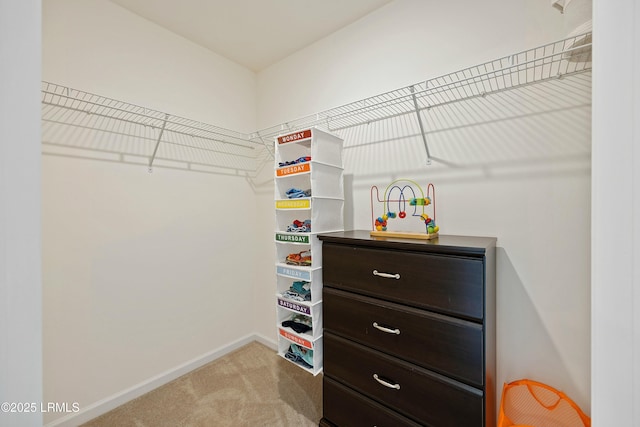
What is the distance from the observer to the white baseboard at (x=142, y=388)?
1437 mm

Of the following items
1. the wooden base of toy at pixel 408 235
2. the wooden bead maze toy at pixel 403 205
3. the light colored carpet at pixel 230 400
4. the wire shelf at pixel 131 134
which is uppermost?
the wire shelf at pixel 131 134

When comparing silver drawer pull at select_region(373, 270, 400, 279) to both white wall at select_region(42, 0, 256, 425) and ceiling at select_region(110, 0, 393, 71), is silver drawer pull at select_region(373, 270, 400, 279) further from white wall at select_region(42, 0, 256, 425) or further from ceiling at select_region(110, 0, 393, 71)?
ceiling at select_region(110, 0, 393, 71)

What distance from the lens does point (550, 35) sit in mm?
1152

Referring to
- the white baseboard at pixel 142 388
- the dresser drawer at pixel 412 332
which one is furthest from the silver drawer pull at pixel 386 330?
the white baseboard at pixel 142 388

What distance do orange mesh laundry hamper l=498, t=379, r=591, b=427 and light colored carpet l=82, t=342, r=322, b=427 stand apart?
1.02 meters

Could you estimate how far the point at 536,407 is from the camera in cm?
115

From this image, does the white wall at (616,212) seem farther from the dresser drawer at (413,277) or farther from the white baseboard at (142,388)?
the white baseboard at (142,388)

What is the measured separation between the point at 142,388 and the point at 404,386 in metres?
1.76

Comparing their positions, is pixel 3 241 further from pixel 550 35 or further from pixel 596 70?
pixel 550 35

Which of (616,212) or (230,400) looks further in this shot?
(230,400)

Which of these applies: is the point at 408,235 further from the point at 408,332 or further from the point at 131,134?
the point at 131,134

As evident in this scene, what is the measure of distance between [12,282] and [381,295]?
3.75 ft

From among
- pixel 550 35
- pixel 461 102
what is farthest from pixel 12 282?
pixel 550 35

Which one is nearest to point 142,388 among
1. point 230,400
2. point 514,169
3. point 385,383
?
point 230,400
